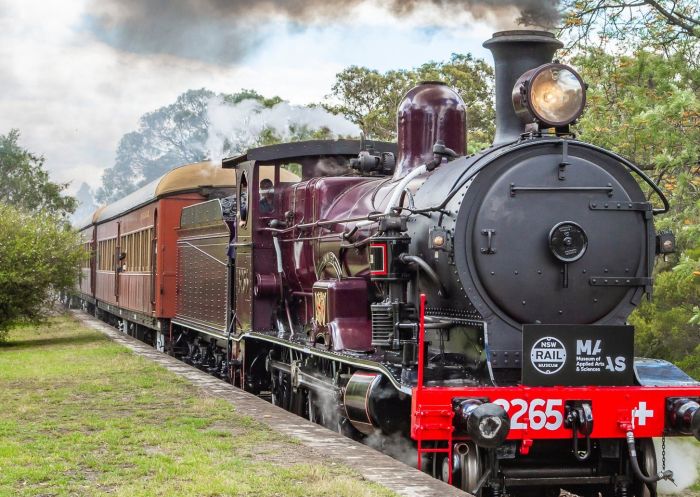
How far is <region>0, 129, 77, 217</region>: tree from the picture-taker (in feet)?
154

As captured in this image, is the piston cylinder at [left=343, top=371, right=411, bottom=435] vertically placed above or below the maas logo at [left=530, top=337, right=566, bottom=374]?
below

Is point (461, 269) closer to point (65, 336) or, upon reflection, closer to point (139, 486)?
point (139, 486)

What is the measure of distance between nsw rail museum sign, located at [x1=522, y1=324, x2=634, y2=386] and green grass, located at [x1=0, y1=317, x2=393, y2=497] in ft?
4.40

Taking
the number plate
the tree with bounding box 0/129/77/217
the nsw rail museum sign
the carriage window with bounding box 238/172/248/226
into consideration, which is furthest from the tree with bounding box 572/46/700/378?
the tree with bounding box 0/129/77/217

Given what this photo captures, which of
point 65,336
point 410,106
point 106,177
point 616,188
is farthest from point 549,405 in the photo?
point 106,177

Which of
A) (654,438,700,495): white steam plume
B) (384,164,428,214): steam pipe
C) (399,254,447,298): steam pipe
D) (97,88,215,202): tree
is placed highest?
(97,88,215,202): tree

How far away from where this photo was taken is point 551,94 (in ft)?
21.5

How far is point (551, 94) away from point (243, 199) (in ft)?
15.7

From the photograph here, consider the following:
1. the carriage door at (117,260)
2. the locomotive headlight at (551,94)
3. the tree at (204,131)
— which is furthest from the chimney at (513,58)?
the carriage door at (117,260)

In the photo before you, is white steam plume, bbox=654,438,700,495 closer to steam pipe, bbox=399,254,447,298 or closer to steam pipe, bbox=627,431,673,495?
steam pipe, bbox=627,431,673,495

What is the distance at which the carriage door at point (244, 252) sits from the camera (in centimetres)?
1012

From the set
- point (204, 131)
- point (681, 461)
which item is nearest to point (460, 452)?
point (681, 461)

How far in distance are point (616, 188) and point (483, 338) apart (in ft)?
4.51

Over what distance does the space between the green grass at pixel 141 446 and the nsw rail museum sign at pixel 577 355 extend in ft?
4.40
